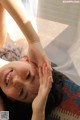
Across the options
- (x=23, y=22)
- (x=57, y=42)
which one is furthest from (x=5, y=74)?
(x=57, y=42)

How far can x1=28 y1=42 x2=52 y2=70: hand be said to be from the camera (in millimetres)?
1190

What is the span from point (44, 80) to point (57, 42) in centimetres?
44

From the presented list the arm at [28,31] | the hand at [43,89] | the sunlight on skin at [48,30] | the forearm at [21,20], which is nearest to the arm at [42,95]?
the hand at [43,89]

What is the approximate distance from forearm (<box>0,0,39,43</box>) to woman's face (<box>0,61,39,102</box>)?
0.54 ft

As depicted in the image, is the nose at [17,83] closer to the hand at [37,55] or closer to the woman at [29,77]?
the woman at [29,77]

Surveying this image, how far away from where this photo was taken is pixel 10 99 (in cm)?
132

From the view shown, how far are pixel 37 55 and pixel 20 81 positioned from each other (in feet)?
0.52

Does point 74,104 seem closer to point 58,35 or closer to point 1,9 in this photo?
point 58,35

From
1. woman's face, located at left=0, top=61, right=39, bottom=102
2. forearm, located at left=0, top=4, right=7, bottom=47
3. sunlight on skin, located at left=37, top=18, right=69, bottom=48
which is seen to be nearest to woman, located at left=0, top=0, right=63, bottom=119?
woman's face, located at left=0, top=61, right=39, bottom=102

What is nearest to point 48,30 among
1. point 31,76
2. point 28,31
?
point 28,31

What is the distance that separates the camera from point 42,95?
109 centimetres

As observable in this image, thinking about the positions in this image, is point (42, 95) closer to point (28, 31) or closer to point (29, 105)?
point (29, 105)

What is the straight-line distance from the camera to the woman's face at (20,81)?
1.19m

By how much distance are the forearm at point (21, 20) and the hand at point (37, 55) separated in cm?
4
